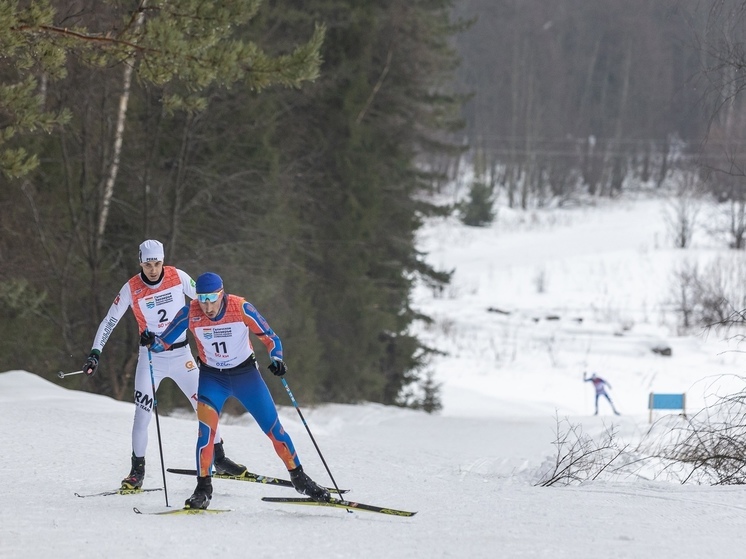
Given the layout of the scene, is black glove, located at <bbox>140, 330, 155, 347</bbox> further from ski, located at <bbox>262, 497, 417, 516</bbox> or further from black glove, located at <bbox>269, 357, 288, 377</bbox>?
ski, located at <bbox>262, 497, 417, 516</bbox>

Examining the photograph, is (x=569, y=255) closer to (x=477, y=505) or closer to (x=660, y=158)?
(x=660, y=158)

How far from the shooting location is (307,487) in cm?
755

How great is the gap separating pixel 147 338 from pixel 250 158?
14.4m

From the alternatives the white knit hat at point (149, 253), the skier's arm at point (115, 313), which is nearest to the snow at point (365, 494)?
the skier's arm at point (115, 313)

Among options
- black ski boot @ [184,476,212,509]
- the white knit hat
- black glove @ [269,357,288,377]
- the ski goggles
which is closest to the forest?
the white knit hat

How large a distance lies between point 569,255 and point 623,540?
158 ft

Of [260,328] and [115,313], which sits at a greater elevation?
[260,328]

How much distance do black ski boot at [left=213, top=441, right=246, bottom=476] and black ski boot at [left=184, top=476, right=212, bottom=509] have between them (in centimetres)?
95

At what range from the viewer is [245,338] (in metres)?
7.81

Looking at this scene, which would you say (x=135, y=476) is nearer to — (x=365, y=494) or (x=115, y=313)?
(x=115, y=313)

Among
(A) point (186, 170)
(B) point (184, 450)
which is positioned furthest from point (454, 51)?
(B) point (184, 450)

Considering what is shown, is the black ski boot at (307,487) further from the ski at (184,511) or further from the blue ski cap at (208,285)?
the blue ski cap at (208,285)

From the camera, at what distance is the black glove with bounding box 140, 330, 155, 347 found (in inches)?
326

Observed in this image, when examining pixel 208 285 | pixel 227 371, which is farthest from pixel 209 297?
pixel 227 371
